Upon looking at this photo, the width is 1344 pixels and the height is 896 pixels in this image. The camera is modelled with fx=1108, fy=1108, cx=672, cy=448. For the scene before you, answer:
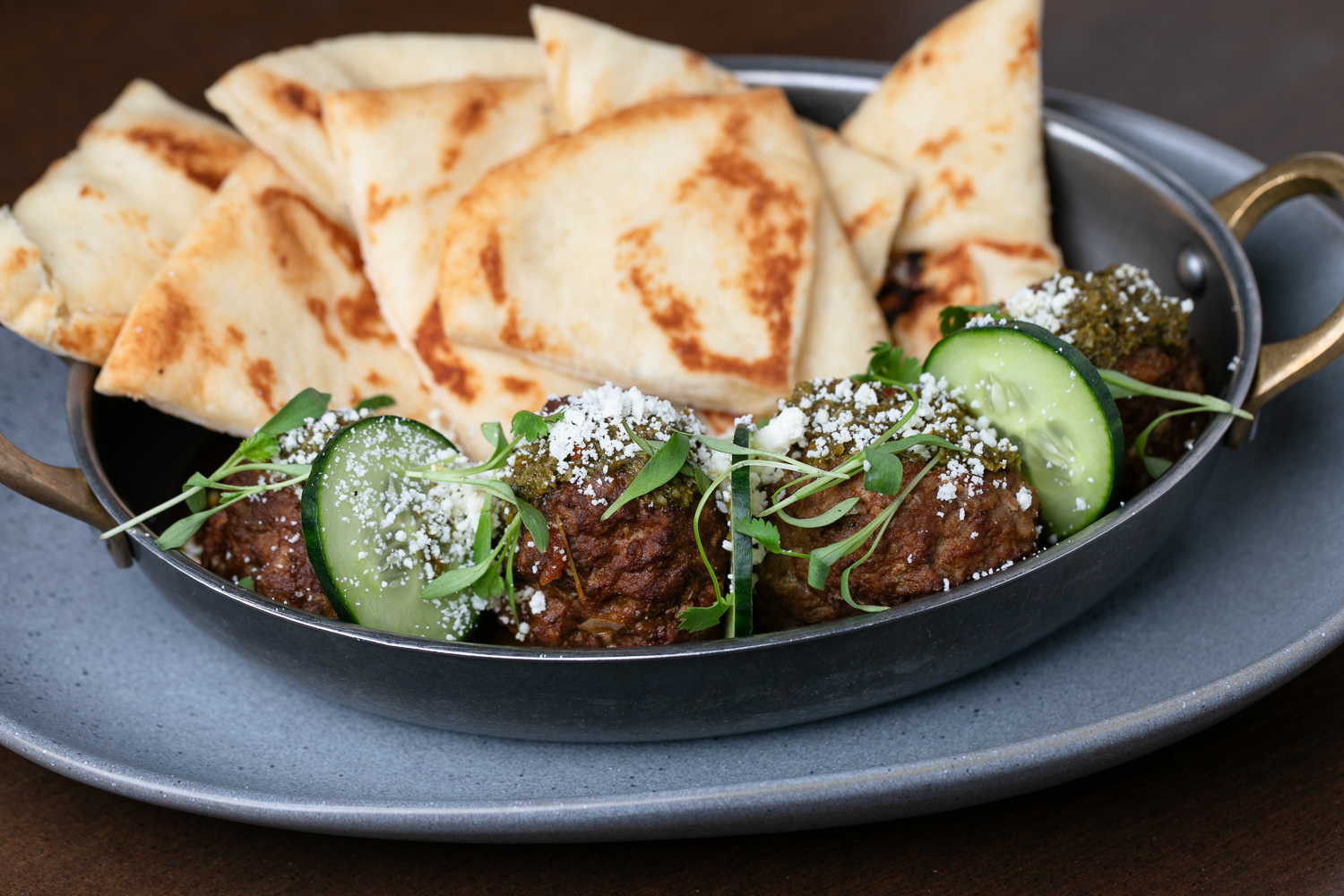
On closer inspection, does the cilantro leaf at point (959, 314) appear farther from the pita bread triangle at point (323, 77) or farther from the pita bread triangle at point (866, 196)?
the pita bread triangle at point (323, 77)

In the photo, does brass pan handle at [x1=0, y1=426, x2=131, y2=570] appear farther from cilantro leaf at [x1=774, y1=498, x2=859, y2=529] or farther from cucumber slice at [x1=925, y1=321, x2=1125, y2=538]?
cucumber slice at [x1=925, y1=321, x2=1125, y2=538]

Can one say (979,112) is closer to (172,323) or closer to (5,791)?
(172,323)

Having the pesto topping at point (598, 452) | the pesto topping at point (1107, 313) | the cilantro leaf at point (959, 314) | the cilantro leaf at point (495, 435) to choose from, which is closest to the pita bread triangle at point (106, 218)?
the cilantro leaf at point (495, 435)

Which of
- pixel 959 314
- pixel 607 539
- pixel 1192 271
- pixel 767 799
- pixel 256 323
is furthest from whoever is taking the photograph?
pixel 1192 271

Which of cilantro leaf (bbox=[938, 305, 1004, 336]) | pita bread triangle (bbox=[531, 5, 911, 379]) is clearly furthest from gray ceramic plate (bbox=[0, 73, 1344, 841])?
pita bread triangle (bbox=[531, 5, 911, 379])

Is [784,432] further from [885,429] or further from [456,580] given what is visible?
[456,580]

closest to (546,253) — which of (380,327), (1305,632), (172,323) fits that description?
(380,327)

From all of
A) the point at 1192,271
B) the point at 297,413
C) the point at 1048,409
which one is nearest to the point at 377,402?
the point at 297,413
